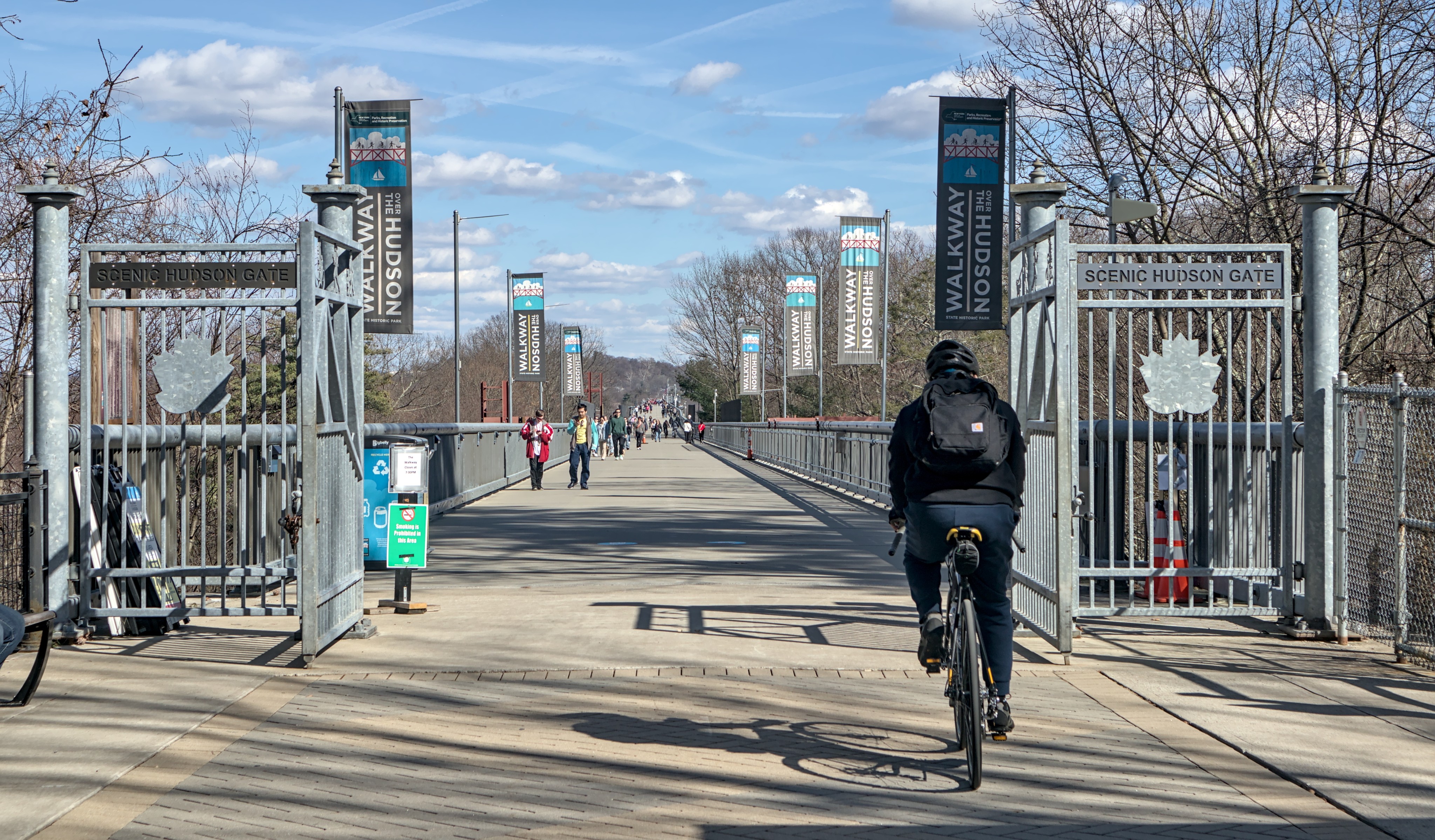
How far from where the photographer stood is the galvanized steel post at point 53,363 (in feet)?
28.2

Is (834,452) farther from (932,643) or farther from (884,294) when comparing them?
(932,643)

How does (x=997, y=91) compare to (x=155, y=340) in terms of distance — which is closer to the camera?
(x=155, y=340)

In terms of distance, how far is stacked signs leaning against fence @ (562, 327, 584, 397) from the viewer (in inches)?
2511

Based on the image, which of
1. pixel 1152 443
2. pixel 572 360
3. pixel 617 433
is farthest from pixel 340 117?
pixel 572 360

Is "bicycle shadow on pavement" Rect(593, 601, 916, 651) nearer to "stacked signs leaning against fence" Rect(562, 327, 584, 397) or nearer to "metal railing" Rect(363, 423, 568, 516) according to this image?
"metal railing" Rect(363, 423, 568, 516)

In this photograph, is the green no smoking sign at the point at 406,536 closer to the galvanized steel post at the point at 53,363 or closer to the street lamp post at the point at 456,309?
the galvanized steel post at the point at 53,363

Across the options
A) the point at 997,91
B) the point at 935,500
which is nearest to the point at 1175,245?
the point at 935,500

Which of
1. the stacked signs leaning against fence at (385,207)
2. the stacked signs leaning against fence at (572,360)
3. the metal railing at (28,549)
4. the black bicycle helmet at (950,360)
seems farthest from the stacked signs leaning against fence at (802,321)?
the black bicycle helmet at (950,360)

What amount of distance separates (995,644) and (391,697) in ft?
10.5

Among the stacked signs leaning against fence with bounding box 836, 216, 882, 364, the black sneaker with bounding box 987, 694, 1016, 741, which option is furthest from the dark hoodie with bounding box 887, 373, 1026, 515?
the stacked signs leaning against fence with bounding box 836, 216, 882, 364

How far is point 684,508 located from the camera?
69.3 feet

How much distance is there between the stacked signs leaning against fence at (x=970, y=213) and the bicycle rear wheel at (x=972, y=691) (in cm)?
1102

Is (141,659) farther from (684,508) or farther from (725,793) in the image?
(684,508)

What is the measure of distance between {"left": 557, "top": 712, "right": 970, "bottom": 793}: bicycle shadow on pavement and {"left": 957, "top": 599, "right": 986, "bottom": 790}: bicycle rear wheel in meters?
0.13
